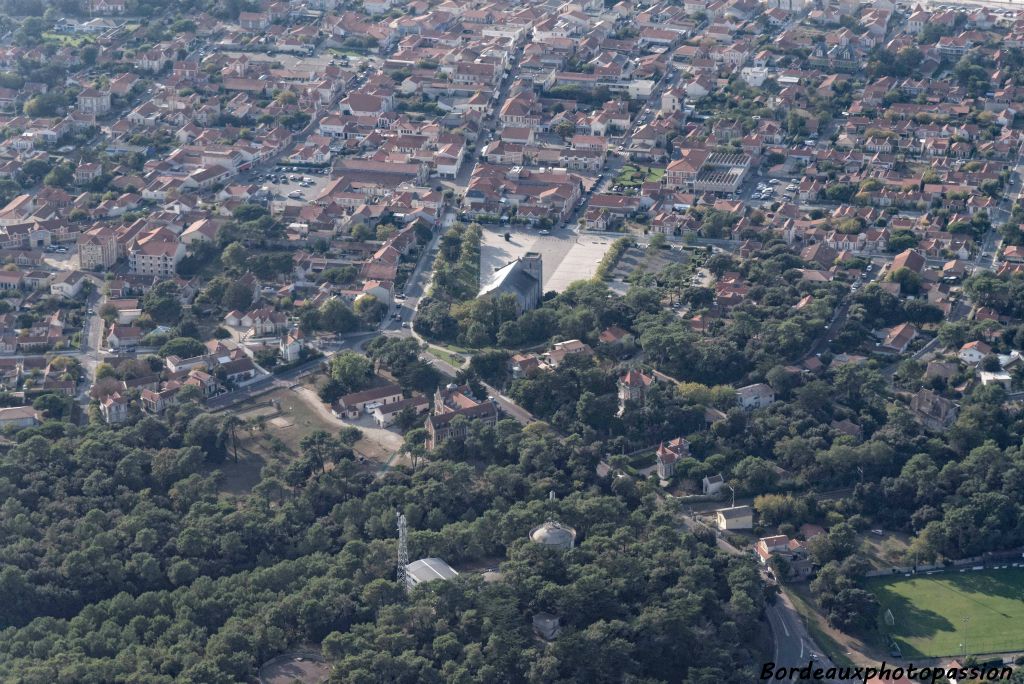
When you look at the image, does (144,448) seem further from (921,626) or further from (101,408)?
(921,626)

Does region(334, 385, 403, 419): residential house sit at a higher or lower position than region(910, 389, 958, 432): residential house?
lower

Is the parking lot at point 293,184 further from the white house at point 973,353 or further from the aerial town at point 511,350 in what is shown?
the white house at point 973,353

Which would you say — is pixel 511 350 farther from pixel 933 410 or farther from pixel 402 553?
pixel 402 553

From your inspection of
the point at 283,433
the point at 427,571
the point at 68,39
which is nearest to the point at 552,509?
the point at 427,571

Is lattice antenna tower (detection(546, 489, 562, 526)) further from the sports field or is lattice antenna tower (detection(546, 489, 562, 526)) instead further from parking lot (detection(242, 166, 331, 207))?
parking lot (detection(242, 166, 331, 207))

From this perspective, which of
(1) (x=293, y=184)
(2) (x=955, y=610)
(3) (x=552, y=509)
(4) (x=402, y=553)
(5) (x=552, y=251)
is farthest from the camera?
(1) (x=293, y=184)

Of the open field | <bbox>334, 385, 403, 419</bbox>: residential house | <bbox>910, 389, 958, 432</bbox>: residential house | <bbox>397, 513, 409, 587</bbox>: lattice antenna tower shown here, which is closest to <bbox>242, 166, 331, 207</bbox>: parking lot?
the open field
